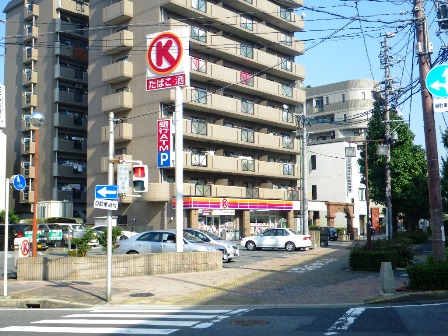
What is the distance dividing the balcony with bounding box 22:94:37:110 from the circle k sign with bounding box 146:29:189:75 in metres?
33.7

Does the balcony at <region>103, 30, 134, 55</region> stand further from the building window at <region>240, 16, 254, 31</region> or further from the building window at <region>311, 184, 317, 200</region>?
the building window at <region>311, 184, 317, 200</region>

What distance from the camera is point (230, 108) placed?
143 ft

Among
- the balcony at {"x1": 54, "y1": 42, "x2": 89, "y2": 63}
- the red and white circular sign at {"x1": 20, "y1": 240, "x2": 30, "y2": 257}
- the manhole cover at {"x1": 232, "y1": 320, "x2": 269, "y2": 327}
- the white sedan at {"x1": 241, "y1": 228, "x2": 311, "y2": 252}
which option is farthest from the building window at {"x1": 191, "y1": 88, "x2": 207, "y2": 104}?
the manhole cover at {"x1": 232, "y1": 320, "x2": 269, "y2": 327}

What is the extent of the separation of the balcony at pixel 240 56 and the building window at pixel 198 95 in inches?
132

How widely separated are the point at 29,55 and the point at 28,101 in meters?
4.45

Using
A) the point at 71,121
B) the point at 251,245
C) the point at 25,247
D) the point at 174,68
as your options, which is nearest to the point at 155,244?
the point at 25,247

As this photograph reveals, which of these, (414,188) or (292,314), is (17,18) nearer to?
(414,188)

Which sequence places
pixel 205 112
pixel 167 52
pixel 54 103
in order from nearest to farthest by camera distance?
pixel 167 52
pixel 205 112
pixel 54 103

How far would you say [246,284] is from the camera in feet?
53.4

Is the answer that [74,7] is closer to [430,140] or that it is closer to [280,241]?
[280,241]

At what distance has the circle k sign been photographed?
2052 cm

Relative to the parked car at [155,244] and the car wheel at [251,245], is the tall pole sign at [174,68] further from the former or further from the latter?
the car wheel at [251,245]

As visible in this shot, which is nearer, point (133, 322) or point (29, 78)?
point (133, 322)

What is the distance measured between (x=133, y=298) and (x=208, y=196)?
27.7m
